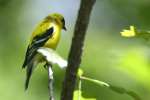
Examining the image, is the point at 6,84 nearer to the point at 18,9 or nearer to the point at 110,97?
the point at 18,9

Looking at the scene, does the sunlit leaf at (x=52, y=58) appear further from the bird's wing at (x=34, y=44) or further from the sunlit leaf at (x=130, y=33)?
the bird's wing at (x=34, y=44)

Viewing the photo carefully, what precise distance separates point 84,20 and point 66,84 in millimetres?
66

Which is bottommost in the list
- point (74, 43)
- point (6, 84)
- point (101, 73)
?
point (6, 84)

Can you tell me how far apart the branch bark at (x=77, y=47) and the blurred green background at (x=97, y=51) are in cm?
19

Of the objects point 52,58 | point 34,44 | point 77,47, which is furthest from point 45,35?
point 77,47

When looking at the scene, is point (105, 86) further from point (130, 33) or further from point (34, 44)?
point (34, 44)

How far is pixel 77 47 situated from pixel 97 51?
0.73 metres

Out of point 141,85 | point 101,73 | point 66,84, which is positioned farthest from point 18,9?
point 66,84

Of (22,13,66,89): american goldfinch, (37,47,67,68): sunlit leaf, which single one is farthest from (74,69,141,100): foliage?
(22,13,66,89): american goldfinch

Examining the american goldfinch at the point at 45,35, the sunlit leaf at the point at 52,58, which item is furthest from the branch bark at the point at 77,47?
the american goldfinch at the point at 45,35

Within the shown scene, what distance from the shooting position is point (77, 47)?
453 millimetres

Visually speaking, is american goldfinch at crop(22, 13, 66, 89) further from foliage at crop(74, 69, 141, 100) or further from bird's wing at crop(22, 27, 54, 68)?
foliage at crop(74, 69, 141, 100)

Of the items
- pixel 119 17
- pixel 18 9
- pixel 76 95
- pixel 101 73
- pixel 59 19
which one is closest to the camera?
pixel 76 95

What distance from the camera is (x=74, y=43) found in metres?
0.45
